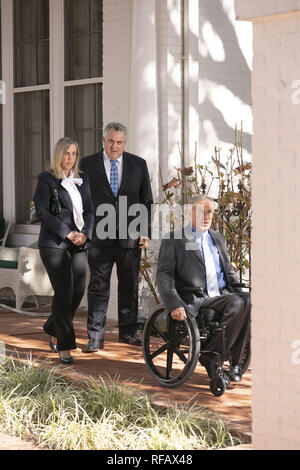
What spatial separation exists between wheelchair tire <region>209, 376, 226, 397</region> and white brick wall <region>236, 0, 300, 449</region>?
177cm

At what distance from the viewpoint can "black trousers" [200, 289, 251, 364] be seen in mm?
6340

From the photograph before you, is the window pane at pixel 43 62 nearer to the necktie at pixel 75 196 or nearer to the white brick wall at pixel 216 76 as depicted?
the white brick wall at pixel 216 76

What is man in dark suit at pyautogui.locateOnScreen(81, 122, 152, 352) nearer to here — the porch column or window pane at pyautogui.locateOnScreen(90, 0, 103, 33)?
the porch column

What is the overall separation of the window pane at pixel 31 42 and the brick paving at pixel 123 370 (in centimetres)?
304

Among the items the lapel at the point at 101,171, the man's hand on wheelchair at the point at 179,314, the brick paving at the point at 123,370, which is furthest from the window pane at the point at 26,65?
the man's hand on wheelchair at the point at 179,314

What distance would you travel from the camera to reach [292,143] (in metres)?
4.20

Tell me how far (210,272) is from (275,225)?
Answer: 7.64ft

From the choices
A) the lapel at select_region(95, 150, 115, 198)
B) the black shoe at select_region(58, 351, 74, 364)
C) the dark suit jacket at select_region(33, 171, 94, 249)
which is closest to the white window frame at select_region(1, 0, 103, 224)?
the lapel at select_region(95, 150, 115, 198)

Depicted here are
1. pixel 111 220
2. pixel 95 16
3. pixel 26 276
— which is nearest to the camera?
pixel 111 220

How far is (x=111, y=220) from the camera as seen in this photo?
26.1 feet

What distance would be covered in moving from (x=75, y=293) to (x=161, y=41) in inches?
118

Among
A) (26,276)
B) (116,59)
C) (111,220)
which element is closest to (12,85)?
(116,59)

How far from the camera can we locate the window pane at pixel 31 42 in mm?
11094

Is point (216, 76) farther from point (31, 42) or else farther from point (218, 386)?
point (218, 386)
